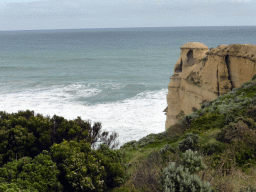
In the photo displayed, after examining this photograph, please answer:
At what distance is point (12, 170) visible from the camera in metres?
6.87

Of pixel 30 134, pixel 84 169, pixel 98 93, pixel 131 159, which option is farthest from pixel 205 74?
pixel 98 93

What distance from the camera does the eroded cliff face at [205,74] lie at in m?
16.9

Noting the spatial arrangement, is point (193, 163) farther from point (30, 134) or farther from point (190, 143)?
point (30, 134)

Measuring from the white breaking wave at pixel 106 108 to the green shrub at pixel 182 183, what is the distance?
17423 mm

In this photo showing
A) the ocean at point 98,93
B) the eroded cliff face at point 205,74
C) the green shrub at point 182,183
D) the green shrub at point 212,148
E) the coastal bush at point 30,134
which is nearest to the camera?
the green shrub at point 182,183

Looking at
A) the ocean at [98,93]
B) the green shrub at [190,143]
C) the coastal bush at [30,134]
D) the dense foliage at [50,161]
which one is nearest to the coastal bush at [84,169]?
the dense foliage at [50,161]

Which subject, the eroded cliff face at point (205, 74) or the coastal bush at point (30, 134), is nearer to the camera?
the coastal bush at point (30, 134)

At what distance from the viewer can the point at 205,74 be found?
19453mm

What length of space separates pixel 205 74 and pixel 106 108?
51.2 ft

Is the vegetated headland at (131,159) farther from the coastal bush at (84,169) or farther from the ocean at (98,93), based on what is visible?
the ocean at (98,93)

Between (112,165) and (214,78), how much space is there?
13.6m

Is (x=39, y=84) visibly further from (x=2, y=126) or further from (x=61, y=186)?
(x=61, y=186)

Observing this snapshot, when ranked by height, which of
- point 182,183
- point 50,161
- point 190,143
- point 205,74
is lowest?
point 190,143

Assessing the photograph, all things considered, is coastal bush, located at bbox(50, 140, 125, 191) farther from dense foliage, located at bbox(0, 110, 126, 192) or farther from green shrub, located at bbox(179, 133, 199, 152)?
green shrub, located at bbox(179, 133, 199, 152)
